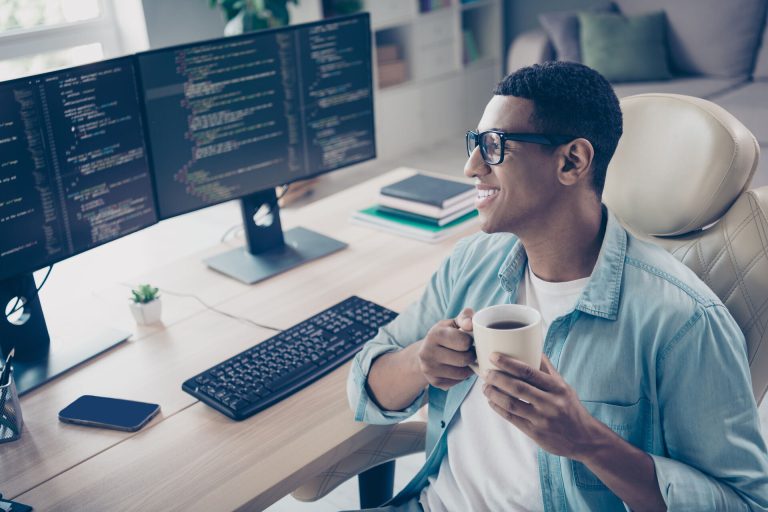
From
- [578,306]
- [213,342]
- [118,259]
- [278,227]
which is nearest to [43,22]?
[118,259]

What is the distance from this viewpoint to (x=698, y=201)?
1391 millimetres

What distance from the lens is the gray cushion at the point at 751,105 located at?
361cm

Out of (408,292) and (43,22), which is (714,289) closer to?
(408,292)

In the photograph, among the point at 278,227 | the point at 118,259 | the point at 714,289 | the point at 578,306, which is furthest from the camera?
the point at 118,259

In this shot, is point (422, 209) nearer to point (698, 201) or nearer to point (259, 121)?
point (259, 121)

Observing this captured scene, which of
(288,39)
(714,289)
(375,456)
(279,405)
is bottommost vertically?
(375,456)

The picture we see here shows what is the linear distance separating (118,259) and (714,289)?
3134 millimetres

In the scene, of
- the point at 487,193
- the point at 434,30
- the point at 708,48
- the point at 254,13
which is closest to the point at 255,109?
the point at 487,193

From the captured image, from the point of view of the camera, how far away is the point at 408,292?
1.80 meters

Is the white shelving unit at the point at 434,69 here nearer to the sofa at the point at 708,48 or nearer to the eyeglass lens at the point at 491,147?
the sofa at the point at 708,48

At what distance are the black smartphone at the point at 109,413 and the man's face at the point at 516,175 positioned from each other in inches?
25.2

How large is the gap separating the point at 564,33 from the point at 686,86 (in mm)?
686

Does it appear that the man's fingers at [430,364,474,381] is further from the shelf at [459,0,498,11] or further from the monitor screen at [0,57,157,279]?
the shelf at [459,0,498,11]

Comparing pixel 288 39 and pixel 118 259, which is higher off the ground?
pixel 288 39
